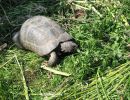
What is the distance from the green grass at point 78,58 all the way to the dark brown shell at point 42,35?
0.58ft

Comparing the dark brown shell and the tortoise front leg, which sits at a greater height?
the dark brown shell

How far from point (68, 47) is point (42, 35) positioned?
41cm

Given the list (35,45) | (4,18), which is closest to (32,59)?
(35,45)

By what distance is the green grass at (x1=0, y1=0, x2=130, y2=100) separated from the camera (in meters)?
5.67

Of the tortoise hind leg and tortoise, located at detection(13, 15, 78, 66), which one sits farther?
the tortoise hind leg

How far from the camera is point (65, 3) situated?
24.0ft

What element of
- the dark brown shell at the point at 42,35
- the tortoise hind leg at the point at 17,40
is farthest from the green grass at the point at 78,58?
the dark brown shell at the point at 42,35

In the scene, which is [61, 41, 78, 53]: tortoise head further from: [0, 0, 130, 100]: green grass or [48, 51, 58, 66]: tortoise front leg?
[48, 51, 58, 66]: tortoise front leg

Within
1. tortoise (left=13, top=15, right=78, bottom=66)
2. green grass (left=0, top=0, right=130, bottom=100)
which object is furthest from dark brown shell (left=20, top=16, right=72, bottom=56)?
green grass (left=0, top=0, right=130, bottom=100)

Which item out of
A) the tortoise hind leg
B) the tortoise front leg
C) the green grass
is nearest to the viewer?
the green grass

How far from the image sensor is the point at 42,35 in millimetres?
6238

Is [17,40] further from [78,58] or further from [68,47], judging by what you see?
[78,58]

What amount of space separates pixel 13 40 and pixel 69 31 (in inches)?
34.3

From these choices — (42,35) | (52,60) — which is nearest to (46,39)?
(42,35)
